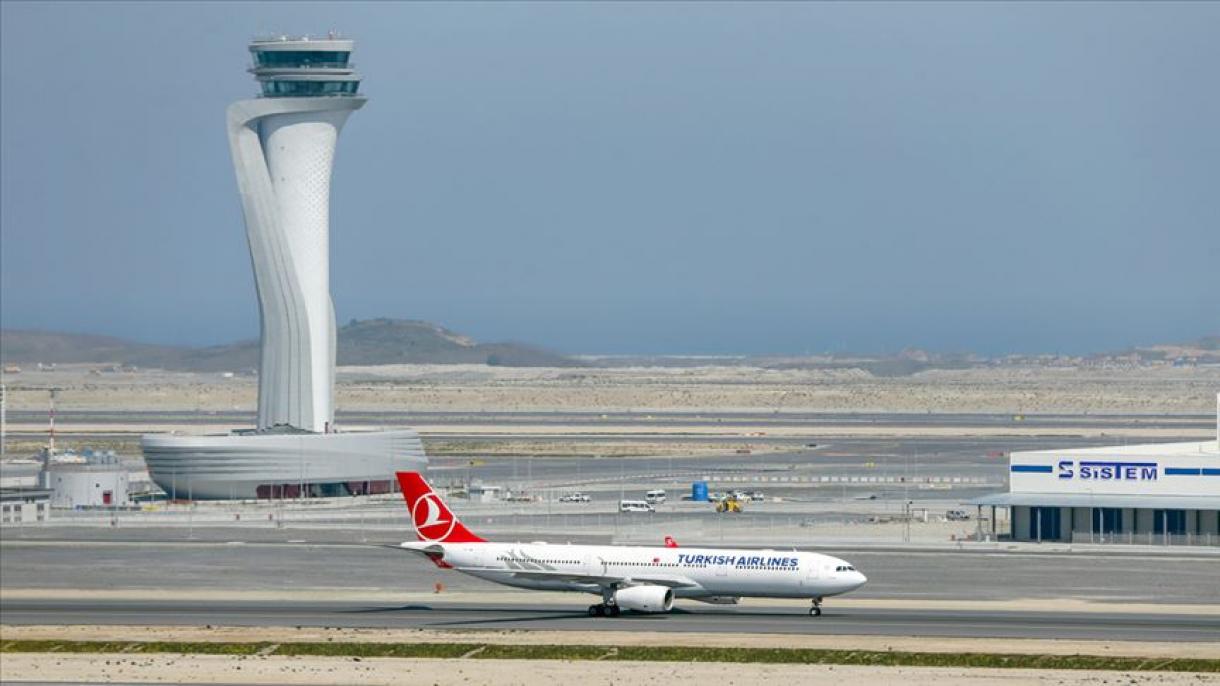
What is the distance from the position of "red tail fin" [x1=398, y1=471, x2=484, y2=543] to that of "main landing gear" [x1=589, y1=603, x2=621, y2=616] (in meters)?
6.84

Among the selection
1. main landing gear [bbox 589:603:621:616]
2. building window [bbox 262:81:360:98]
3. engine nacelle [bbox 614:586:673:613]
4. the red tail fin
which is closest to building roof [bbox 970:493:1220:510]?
engine nacelle [bbox 614:586:673:613]

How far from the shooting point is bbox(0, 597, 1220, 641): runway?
7925 cm

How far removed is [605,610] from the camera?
279ft

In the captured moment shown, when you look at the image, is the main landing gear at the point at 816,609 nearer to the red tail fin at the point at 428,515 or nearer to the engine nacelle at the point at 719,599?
the engine nacelle at the point at 719,599

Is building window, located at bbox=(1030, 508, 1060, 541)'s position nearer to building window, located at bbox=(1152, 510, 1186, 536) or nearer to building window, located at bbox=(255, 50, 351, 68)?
building window, located at bbox=(1152, 510, 1186, 536)

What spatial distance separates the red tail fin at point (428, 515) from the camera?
8962 centimetres

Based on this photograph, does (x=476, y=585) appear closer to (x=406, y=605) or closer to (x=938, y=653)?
(x=406, y=605)

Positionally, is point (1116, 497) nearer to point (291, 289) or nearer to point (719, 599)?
point (719, 599)

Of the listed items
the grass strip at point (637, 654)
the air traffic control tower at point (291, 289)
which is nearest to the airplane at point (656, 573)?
the grass strip at point (637, 654)

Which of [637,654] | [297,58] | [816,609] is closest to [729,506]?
[297,58]

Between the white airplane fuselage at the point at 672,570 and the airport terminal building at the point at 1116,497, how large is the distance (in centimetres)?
3250

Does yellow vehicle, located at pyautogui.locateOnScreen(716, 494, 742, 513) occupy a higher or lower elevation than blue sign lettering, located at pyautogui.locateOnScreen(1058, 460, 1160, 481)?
lower

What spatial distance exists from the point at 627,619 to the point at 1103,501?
131ft

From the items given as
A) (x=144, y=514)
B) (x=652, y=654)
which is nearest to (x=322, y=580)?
(x=652, y=654)
